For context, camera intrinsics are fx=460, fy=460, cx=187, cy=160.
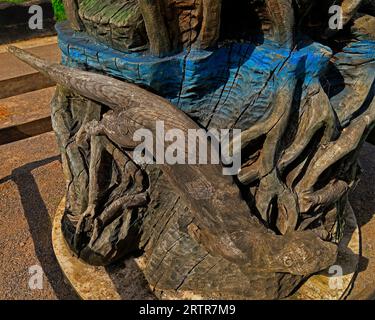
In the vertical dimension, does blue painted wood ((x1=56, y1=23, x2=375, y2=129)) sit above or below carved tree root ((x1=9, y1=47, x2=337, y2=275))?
above

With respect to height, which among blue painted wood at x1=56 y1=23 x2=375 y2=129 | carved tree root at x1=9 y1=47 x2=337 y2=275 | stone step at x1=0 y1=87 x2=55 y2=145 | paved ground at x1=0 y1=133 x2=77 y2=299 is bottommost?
stone step at x1=0 y1=87 x2=55 y2=145

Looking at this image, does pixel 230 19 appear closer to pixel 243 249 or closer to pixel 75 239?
pixel 243 249

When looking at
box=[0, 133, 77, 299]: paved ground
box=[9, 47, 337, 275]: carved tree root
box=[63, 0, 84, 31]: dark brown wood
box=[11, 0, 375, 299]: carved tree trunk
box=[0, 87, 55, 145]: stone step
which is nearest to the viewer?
box=[9, 47, 337, 275]: carved tree root

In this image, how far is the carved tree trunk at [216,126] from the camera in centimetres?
218

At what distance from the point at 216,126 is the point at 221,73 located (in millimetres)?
287

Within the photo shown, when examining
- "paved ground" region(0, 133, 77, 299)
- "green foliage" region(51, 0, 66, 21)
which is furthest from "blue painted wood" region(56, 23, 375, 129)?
"green foliage" region(51, 0, 66, 21)

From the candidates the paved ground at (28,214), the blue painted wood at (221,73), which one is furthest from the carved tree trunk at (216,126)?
the paved ground at (28,214)

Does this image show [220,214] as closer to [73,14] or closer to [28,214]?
[73,14]

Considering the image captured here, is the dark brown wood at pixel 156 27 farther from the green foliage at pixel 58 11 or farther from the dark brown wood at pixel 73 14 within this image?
the green foliage at pixel 58 11

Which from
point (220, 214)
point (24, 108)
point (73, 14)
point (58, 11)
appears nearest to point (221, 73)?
point (220, 214)

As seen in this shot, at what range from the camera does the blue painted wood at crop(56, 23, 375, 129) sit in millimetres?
2229

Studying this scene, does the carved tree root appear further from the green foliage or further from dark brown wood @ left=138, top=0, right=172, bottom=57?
the green foliage

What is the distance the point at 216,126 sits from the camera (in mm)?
2459

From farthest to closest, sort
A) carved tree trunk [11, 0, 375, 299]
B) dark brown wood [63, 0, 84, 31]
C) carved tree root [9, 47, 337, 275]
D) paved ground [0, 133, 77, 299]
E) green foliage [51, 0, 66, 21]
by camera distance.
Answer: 1. green foliage [51, 0, 66, 21]
2. paved ground [0, 133, 77, 299]
3. dark brown wood [63, 0, 84, 31]
4. carved tree trunk [11, 0, 375, 299]
5. carved tree root [9, 47, 337, 275]
